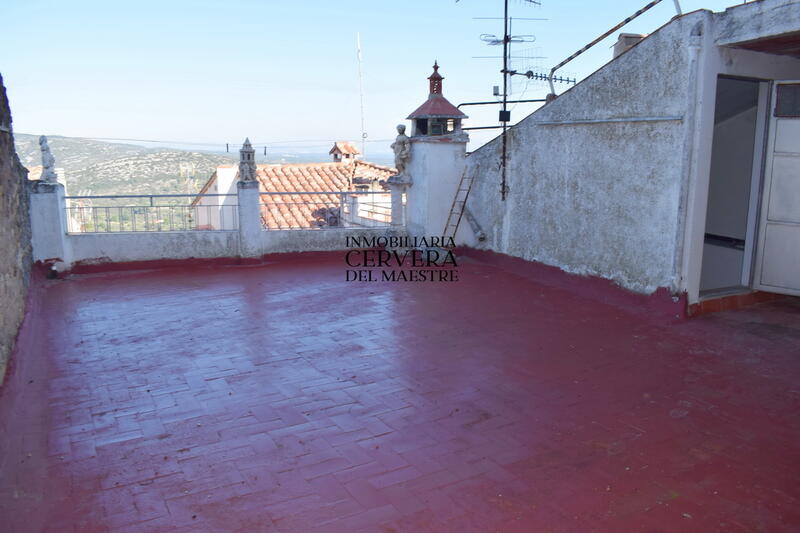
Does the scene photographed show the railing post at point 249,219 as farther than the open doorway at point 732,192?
Yes

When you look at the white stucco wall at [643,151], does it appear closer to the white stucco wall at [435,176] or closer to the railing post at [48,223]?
the white stucco wall at [435,176]

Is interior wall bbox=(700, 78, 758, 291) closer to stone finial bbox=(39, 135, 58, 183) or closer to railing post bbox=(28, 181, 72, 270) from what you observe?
railing post bbox=(28, 181, 72, 270)

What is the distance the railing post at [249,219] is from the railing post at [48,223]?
2954 mm

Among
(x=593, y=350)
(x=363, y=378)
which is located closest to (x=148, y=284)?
(x=363, y=378)

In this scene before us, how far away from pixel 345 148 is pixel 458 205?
1509cm

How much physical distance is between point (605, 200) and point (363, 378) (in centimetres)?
463

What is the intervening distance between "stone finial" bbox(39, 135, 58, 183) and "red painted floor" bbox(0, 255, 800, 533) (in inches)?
118

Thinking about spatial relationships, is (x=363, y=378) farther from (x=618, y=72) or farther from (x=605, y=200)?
(x=618, y=72)

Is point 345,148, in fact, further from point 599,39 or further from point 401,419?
point 401,419

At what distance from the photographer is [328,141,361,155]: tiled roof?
1014 inches

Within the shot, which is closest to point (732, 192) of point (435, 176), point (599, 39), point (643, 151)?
point (643, 151)

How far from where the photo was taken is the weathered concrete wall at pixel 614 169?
7.21 meters

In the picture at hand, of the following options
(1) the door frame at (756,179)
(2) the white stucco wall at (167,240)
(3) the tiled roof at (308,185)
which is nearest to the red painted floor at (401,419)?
(1) the door frame at (756,179)

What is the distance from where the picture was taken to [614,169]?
811 cm
